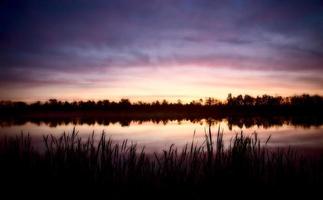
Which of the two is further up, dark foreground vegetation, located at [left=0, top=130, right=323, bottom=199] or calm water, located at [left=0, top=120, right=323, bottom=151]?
dark foreground vegetation, located at [left=0, top=130, right=323, bottom=199]

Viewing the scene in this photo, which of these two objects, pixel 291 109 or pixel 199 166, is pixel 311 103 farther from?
pixel 199 166

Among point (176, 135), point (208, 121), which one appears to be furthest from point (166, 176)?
point (208, 121)

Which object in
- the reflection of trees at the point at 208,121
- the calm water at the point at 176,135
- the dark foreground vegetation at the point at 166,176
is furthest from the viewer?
the reflection of trees at the point at 208,121

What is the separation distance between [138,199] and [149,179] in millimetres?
598

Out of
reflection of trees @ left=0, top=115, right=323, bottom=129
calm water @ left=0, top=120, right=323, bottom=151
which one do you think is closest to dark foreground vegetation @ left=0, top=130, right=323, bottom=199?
calm water @ left=0, top=120, right=323, bottom=151

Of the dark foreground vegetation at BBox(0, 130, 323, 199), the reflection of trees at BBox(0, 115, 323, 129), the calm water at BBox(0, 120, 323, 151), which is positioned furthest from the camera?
the reflection of trees at BBox(0, 115, 323, 129)

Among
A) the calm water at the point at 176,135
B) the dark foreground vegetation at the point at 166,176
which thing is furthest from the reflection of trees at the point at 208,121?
the dark foreground vegetation at the point at 166,176

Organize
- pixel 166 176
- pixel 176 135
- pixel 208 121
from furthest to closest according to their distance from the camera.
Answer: pixel 208 121
pixel 176 135
pixel 166 176

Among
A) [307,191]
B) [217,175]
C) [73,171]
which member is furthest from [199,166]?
[73,171]

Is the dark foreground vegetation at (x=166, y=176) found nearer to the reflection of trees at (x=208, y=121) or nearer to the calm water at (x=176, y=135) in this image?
the calm water at (x=176, y=135)

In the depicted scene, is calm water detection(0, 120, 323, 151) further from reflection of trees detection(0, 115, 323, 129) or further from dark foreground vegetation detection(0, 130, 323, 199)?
dark foreground vegetation detection(0, 130, 323, 199)

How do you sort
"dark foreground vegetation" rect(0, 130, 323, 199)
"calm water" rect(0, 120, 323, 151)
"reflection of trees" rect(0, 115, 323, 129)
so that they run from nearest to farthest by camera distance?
"dark foreground vegetation" rect(0, 130, 323, 199), "calm water" rect(0, 120, 323, 151), "reflection of trees" rect(0, 115, 323, 129)

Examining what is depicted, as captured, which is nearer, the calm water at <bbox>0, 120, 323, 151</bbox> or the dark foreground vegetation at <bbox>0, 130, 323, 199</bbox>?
the dark foreground vegetation at <bbox>0, 130, 323, 199</bbox>

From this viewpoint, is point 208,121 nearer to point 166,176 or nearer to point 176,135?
point 176,135
